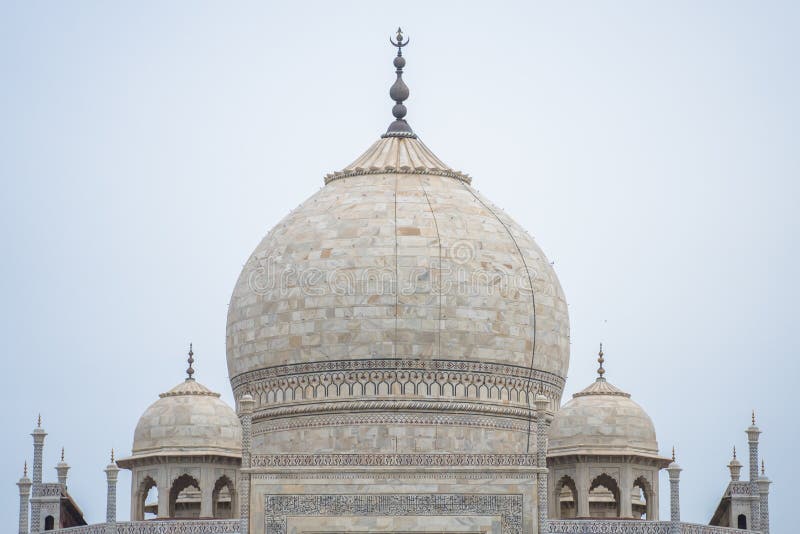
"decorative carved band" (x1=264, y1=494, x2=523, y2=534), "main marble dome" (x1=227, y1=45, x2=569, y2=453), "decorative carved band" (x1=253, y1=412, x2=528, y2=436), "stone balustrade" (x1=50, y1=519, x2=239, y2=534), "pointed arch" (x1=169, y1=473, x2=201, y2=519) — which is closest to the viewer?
"decorative carved band" (x1=264, y1=494, x2=523, y2=534)

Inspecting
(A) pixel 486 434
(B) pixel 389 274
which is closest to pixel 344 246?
(B) pixel 389 274

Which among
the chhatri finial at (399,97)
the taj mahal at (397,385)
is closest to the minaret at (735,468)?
the taj mahal at (397,385)

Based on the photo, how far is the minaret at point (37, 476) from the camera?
3572 cm

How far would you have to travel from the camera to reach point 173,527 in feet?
113

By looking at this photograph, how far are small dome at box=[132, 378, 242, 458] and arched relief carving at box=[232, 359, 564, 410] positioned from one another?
625mm

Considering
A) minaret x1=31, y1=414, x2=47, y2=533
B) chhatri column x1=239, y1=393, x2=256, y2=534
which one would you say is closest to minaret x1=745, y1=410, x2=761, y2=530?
chhatri column x1=239, y1=393, x2=256, y2=534

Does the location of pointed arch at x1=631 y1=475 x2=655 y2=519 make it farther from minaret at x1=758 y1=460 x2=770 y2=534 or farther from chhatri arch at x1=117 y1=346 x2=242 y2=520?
chhatri arch at x1=117 y1=346 x2=242 y2=520

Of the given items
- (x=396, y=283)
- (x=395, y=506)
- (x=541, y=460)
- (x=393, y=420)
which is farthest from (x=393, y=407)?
(x=541, y=460)

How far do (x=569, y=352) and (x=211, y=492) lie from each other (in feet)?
18.8

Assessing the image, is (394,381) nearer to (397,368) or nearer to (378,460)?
(397,368)

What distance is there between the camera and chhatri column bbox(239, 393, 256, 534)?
33.7 m

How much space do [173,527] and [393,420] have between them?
3400 mm

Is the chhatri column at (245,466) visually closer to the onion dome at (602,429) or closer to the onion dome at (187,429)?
the onion dome at (187,429)

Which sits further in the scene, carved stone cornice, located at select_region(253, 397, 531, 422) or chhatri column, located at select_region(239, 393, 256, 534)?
carved stone cornice, located at select_region(253, 397, 531, 422)
